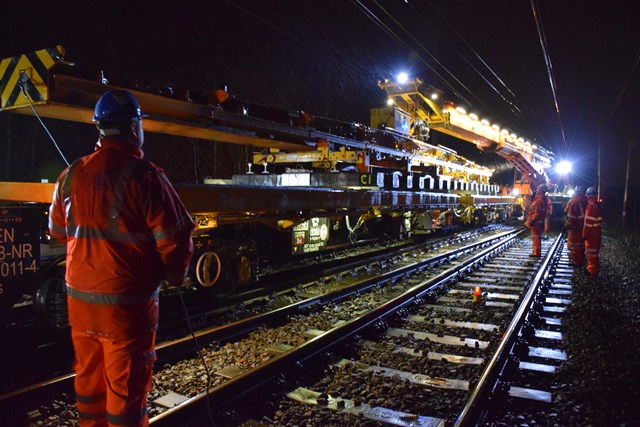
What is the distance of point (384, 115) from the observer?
13.0 metres

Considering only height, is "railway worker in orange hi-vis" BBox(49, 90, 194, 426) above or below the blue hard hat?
below

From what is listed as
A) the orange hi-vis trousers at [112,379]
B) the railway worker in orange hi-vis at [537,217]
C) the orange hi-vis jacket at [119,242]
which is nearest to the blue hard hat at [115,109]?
the orange hi-vis jacket at [119,242]

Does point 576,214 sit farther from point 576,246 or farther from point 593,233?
point 593,233

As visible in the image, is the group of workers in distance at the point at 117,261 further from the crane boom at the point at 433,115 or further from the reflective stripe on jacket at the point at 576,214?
the crane boom at the point at 433,115

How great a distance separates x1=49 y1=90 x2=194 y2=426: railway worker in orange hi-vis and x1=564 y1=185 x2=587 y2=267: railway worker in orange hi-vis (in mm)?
9749

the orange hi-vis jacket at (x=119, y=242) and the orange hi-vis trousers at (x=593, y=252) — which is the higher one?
the orange hi-vis jacket at (x=119, y=242)

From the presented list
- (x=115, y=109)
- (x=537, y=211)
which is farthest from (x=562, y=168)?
(x=115, y=109)

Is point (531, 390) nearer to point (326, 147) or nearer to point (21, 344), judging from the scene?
point (21, 344)

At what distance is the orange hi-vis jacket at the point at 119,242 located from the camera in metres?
2.18

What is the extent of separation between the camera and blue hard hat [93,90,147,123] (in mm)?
2330

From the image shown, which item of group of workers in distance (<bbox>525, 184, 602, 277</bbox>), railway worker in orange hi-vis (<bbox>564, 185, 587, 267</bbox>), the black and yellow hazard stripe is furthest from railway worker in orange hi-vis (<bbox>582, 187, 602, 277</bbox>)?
the black and yellow hazard stripe

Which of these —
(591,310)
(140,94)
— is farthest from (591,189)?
(140,94)

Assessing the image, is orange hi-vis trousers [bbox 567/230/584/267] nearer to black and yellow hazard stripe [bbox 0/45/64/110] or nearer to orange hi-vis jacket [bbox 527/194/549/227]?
orange hi-vis jacket [bbox 527/194/549/227]

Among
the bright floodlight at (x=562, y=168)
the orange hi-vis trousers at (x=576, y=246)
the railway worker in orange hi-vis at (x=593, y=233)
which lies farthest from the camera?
the bright floodlight at (x=562, y=168)
